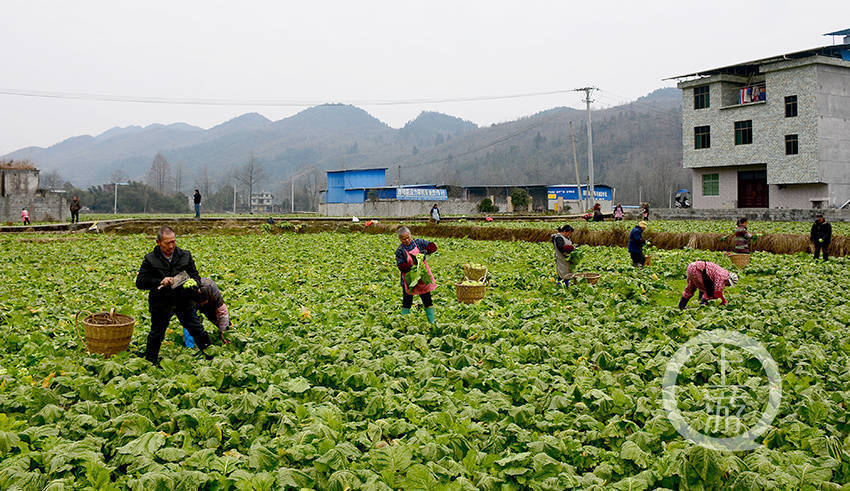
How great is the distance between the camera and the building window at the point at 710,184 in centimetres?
5747

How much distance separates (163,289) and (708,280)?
1129 cm

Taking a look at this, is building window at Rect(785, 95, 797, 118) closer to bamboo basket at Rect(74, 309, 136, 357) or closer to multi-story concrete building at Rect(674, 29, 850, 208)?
multi-story concrete building at Rect(674, 29, 850, 208)

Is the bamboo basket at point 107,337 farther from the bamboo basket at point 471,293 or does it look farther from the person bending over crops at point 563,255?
the person bending over crops at point 563,255

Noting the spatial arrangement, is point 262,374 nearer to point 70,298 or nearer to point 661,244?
point 70,298

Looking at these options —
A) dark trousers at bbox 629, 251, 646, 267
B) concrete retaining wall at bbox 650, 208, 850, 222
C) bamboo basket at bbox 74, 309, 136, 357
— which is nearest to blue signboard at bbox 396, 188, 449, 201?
concrete retaining wall at bbox 650, 208, 850, 222

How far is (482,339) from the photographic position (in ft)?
35.0

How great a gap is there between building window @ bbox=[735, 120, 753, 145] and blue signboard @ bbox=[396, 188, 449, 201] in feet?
128

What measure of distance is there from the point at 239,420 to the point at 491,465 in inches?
115

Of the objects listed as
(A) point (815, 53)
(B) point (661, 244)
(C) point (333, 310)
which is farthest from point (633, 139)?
(C) point (333, 310)

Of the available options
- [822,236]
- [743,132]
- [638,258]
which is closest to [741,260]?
[638,258]

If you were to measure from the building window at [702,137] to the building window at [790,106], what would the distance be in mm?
6565

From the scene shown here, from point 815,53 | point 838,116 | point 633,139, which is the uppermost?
point 633,139

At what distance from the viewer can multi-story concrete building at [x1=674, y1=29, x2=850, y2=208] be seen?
49812 mm

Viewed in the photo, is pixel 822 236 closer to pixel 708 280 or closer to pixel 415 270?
pixel 708 280
